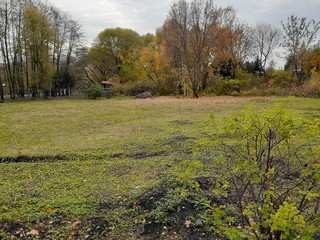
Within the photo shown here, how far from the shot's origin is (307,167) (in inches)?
74.2

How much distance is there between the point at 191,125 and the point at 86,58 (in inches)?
1312

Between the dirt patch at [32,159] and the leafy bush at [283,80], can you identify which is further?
the leafy bush at [283,80]

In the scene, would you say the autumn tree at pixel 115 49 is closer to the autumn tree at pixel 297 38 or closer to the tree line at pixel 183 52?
the tree line at pixel 183 52

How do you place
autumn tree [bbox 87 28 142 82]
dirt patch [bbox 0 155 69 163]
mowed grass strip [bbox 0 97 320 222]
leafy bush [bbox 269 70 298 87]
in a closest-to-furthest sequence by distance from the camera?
mowed grass strip [bbox 0 97 320 222] → dirt patch [bbox 0 155 69 163] → leafy bush [bbox 269 70 298 87] → autumn tree [bbox 87 28 142 82]

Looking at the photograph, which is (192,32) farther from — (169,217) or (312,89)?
(169,217)

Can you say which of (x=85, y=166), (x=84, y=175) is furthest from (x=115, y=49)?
(x=84, y=175)

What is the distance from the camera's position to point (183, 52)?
2116cm

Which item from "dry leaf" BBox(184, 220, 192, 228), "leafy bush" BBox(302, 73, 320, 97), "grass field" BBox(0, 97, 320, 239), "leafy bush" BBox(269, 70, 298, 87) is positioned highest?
"leafy bush" BBox(269, 70, 298, 87)

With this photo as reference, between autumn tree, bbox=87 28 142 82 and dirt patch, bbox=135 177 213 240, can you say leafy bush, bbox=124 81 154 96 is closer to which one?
autumn tree, bbox=87 28 142 82

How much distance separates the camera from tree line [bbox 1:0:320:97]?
2081 cm

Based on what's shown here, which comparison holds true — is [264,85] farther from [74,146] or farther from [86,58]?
[86,58]

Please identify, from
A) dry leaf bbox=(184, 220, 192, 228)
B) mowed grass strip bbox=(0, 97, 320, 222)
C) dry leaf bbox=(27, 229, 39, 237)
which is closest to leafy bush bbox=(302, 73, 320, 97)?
mowed grass strip bbox=(0, 97, 320, 222)

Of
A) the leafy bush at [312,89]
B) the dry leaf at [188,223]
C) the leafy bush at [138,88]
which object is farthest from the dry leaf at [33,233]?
the leafy bush at [138,88]

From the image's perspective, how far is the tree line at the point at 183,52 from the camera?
20.8m
